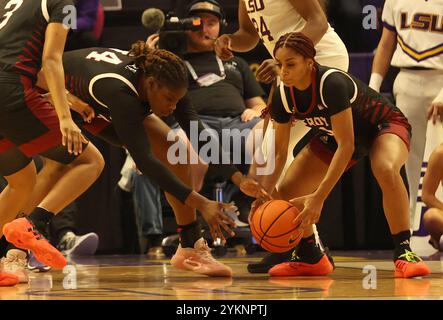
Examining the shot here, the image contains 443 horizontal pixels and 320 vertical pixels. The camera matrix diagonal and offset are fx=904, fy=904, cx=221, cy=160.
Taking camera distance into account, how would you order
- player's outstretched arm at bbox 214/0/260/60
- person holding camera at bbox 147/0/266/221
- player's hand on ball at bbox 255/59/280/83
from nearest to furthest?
player's hand on ball at bbox 255/59/280/83
player's outstretched arm at bbox 214/0/260/60
person holding camera at bbox 147/0/266/221

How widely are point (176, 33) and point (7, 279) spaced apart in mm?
2995

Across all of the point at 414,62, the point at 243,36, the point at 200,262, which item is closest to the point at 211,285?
the point at 200,262

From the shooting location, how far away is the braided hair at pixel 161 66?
14.3ft

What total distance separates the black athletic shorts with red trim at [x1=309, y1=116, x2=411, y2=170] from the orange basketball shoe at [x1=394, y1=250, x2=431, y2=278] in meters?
0.58

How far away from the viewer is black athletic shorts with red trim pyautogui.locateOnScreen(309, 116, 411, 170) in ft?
15.2

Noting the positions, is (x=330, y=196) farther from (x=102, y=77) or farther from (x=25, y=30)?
(x=25, y=30)

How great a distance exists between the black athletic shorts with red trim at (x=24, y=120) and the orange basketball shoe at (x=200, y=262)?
0.89 meters

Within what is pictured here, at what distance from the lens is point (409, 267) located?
171 inches

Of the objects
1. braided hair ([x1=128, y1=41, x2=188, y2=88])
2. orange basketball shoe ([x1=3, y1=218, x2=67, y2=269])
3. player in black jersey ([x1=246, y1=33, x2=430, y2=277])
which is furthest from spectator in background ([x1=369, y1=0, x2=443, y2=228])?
orange basketball shoe ([x1=3, y1=218, x2=67, y2=269])

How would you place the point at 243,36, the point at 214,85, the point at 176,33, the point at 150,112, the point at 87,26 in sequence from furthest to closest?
the point at 87,26, the point at 214,85, the point at 176,33, the point at 243,36, the point at 150,112

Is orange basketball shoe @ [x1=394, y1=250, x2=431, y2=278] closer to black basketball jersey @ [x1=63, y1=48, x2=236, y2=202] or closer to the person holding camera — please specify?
black basketball jersey @ [x1=63, y1=48, x2=236, y2=202]

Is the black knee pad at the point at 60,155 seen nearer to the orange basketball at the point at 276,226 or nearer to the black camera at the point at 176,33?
the orange basketball at the point at 276,226
